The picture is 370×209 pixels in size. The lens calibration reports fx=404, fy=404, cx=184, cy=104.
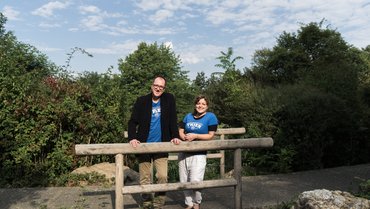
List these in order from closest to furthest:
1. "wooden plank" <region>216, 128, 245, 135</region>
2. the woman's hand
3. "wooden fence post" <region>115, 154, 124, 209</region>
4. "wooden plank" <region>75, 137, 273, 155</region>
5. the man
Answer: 1. "wooden plank" <region>75, 137, 273, 155</region>
2. "wooden fence post" <region>115, 154, 124, 209</region>
3. the woman's hand
4. the man
5. "wooden plank" <region>216, 128, 245, 135</region>

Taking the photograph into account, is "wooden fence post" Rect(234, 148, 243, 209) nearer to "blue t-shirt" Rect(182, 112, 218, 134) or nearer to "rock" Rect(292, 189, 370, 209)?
"blue t-shirt" Rect(182, 112, 218, 134)

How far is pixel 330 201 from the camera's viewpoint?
417 cm

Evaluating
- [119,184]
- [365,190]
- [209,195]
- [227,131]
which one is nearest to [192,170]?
[119,184]

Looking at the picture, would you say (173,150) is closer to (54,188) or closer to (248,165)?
(54,188)

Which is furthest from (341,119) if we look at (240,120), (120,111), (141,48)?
(141,48)

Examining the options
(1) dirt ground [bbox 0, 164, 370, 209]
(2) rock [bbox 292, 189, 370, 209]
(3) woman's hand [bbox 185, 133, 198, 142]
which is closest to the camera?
(2) rock [bbox 292, 189, 370, 209]

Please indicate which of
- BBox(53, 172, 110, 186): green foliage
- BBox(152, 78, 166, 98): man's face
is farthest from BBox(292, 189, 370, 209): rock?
BBox(53, 172, 110, 186): green foliage

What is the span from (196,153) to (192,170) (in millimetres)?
228

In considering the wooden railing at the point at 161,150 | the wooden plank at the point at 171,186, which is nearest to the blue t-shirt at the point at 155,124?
the wooden railing at the point at 161,150

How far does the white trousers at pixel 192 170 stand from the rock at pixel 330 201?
55.5 inches

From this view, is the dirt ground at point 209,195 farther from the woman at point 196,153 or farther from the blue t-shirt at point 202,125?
the blue t-shirt at point 202,125

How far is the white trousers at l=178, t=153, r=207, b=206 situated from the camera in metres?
5.27

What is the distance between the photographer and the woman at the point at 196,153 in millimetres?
5289

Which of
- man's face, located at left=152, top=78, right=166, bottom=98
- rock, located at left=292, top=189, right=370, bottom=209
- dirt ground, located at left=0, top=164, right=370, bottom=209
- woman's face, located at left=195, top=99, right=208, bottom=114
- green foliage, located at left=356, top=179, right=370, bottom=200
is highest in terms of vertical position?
man's face, located at left=152, top=78, right=166, bottom=98
